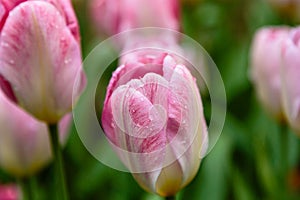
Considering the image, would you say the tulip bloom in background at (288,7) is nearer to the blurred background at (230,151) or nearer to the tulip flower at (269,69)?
the blurred background at (230,151)

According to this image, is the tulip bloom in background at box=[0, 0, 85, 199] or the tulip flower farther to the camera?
the tulip flower

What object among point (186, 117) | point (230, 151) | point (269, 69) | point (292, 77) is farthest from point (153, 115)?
point (230, 151)

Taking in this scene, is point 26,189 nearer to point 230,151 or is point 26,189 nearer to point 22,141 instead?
point 22,141

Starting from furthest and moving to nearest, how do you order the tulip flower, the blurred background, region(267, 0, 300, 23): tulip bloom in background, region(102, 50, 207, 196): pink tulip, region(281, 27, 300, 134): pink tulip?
1. region(267, 0, 300, 23): tulip bloom in background
2. the blurred background
3. the tulip flower
4. region(281, 27, 300, 134): pink tulip
5. region(102, 50, 207, 196): pink tulip

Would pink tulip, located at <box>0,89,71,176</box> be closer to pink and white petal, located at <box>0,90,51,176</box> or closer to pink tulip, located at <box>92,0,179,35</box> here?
pink and white petal, located at <box>0,90,51,176</box>

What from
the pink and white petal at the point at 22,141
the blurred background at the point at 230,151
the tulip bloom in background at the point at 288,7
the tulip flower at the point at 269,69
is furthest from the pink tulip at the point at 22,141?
the tulip bloom in background at the point at 288,7

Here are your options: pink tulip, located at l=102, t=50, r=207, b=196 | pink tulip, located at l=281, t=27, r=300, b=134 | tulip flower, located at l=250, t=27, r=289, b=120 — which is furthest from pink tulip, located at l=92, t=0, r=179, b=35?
pink tulip, located at l=102, t=50, r=207, b=196
